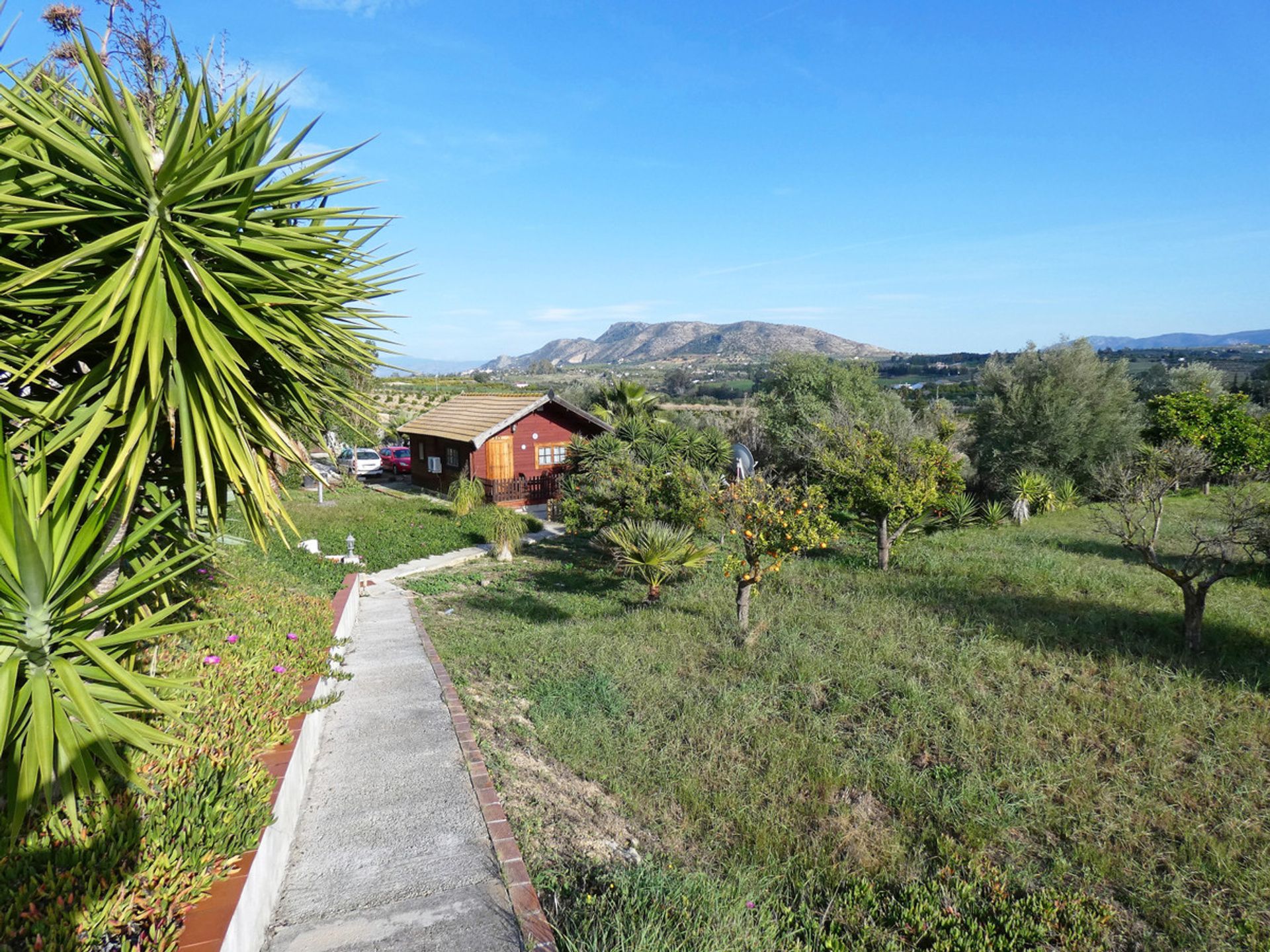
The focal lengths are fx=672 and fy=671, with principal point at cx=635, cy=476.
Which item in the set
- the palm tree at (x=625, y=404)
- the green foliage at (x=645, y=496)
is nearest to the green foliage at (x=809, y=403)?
the palm tree at (x=625, y=404)

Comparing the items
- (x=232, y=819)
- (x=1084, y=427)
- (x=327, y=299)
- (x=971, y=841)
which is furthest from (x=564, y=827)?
(x=1084, y=427)

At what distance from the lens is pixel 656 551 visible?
38.0ft

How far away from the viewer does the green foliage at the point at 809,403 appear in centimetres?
2295

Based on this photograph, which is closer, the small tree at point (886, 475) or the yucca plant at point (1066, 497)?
the small tree at point (886, 475)

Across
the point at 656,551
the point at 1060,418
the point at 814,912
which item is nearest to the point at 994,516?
the point at 1060,418

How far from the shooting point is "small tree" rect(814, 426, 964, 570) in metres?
12.9

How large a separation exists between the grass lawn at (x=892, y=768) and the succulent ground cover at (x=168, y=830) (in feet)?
5.93

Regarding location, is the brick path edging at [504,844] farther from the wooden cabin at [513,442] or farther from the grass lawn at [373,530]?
the wooden cabin at [513,442]

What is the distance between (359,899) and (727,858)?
2.44 m

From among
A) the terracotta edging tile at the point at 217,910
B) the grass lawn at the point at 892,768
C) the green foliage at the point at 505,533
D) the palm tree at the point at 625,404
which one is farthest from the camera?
the palm tree at the point at 625,404

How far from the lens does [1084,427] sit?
71.7ft

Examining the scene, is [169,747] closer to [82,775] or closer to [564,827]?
[82,775]

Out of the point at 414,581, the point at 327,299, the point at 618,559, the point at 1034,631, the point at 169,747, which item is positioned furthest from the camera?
the point at 414,581

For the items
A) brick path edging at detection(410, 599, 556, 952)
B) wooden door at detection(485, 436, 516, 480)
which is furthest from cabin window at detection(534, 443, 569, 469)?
brick path edging at detection(410, 599, 556, 952)
